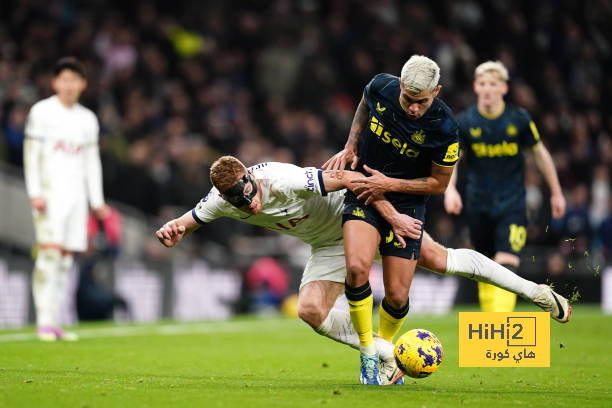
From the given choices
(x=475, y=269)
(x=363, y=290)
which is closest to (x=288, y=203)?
(x=363, y=290)

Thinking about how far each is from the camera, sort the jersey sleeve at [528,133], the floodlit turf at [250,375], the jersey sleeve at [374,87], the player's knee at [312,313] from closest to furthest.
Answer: the floodlit turf at [250,375]
the player's knee at [312,313]
the jersey sleeve at [374,87]
the jersey sleeve at [528,133]

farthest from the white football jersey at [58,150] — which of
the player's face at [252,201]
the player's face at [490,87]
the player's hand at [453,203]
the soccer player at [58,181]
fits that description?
the player's face at [490,87]

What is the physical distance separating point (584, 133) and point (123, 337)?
39.2 ft

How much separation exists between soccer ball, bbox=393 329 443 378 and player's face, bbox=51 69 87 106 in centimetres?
515

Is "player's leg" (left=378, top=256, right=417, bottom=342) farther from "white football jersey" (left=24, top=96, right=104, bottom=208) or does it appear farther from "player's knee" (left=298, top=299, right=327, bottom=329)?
"white football jersey" (left=24, top=96, right=104, bottom=208)

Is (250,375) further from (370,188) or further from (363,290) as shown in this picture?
(370,188)

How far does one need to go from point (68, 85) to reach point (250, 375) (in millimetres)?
4317

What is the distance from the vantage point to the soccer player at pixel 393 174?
23.1 ft

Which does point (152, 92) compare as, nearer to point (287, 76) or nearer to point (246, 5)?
point (287, 76)

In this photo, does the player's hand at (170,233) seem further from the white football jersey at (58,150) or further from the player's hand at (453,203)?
the white football jersey at (58,150)

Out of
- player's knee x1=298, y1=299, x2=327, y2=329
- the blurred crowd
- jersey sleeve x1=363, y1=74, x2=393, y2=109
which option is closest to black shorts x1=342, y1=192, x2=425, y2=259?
player's knee x1=298, y1=299, x2=327, y2=329

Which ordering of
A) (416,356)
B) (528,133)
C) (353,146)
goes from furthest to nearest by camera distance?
(528,133) < (353,146) < (416,356)

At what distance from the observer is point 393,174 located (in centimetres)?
753

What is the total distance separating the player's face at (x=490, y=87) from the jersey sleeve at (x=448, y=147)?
264 cm
